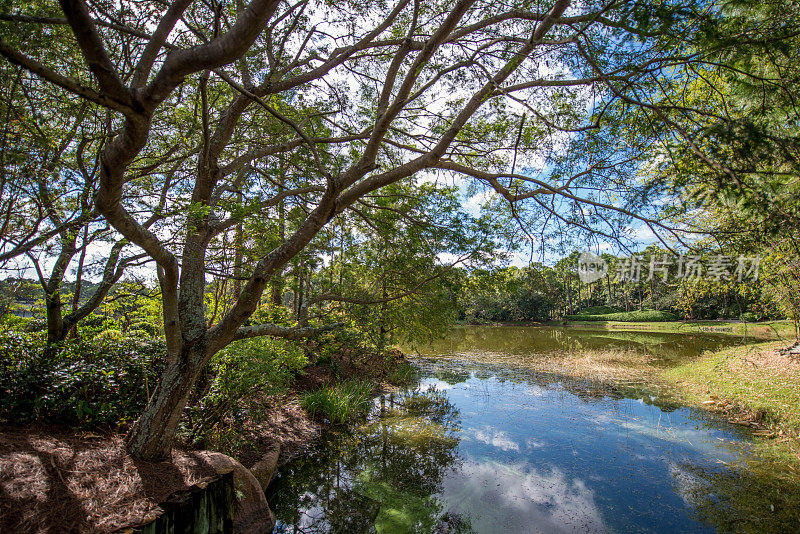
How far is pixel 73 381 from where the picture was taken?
11.8 ft

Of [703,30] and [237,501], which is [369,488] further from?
[703,30]

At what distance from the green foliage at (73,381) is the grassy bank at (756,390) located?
27.8 feet

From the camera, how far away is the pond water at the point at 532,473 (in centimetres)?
376

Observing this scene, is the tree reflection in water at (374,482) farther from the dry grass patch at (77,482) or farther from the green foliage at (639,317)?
the green foliage at (639,317)

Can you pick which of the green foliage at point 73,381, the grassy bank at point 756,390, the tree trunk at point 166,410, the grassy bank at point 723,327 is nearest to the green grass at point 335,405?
the green foliage at point 73,381

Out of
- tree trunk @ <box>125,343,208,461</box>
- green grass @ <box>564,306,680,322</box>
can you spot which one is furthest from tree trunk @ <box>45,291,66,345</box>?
green grass @ <box>564,306,680,322</box>

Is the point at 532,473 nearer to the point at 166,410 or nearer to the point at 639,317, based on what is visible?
the point at 166,410

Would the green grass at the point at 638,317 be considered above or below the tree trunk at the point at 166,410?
below

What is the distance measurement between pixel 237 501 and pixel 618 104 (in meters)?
5.40

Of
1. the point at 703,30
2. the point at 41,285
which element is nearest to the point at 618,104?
the point at 703,30

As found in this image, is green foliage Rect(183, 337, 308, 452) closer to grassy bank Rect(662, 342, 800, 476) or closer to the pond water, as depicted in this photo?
the pond water

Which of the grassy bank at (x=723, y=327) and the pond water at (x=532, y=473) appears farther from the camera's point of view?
the grassy bank at (x=723, y=327)

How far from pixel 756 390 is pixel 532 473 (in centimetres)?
617

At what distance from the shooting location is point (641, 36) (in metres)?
2.45
